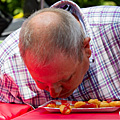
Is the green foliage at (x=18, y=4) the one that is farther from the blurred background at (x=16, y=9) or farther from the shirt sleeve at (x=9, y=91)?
the shirt sleeve at (x=9, y=91)

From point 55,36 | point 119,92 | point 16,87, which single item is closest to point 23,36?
→ point 55,36

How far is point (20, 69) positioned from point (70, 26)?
0.36 metres

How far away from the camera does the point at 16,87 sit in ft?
3.58

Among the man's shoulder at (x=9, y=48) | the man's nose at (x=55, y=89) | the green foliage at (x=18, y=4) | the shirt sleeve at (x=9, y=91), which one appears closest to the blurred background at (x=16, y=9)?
the green foliage at (x=18, y=4)

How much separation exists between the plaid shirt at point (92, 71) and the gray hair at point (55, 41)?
0.79 ft

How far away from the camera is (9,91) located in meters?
1.10

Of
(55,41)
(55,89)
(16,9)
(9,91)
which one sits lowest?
(16,9)

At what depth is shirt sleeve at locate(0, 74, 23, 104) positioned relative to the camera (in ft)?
3.56

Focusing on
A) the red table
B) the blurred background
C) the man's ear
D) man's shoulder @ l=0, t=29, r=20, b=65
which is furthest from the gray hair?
the blurred background

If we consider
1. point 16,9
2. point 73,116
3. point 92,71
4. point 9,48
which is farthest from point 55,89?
point 16,9

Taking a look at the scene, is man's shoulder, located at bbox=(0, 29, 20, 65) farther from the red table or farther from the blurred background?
the red table

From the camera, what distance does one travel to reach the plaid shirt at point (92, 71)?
1046 mm

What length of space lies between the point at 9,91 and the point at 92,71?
0.34 meters

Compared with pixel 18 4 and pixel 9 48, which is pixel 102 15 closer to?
pixel 9 48
